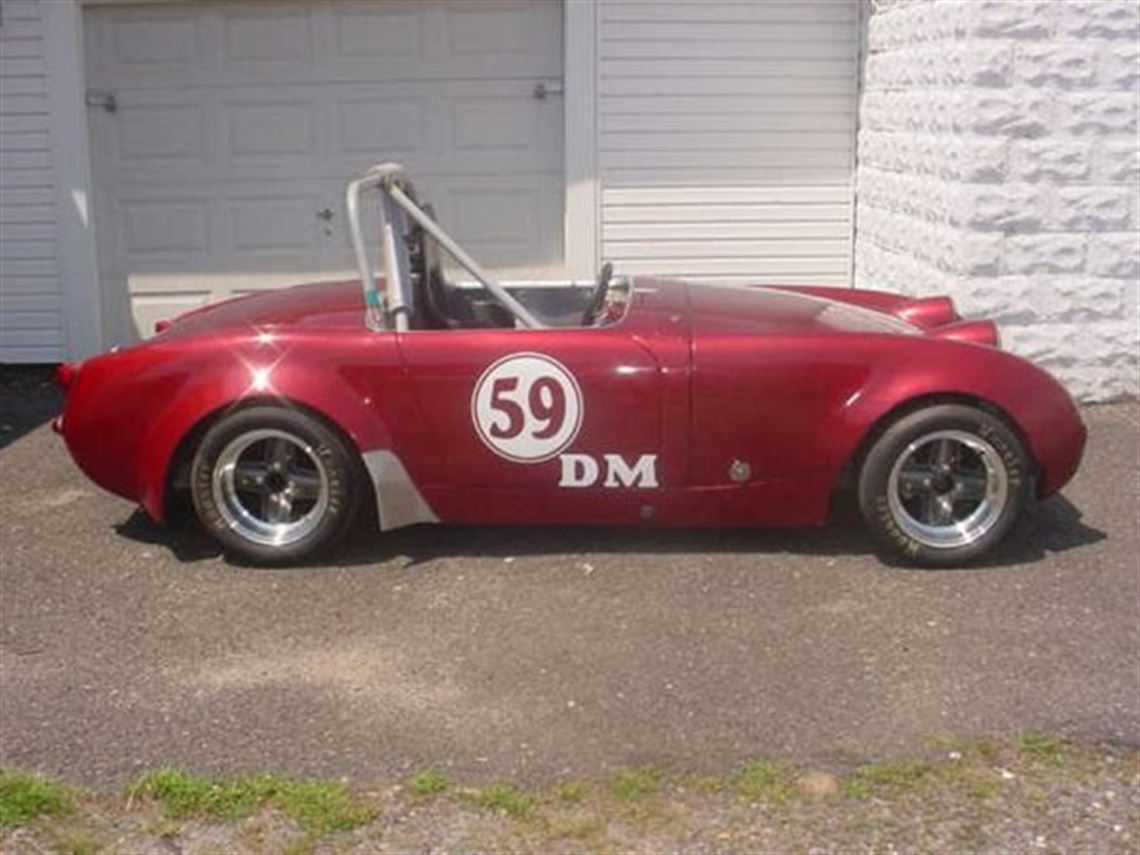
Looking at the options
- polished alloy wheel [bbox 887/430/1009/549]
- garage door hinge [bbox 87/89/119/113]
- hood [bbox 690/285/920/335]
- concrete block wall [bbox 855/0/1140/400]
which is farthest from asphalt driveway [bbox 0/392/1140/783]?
garage door hinge [bbox 87/89/119/113]

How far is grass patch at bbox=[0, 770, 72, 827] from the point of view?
12.8ft

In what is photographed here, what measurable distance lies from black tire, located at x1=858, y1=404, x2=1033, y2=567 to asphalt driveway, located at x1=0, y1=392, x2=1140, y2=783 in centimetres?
14

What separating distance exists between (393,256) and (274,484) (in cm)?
97

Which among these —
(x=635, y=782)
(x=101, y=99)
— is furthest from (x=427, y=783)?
(x=101, y=99)

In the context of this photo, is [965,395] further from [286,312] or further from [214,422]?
[214,422]

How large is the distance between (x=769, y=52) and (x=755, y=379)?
4723 millimetres

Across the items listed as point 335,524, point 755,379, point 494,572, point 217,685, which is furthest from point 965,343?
point 217,685

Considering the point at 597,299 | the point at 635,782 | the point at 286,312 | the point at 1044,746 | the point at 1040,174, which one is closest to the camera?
the point at 635,782

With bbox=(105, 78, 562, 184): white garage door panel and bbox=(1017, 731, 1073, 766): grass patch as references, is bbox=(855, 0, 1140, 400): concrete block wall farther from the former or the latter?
bbox=(1017, 731, 1073, 766): grass patch

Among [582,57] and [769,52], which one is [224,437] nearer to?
[582,57]

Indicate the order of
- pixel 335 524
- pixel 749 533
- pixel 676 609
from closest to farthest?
1. pixel 676 609
2. pixel 335 524
3. pixel 749 533

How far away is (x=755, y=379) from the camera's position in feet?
18.3

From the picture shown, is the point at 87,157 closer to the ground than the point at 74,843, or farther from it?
farther from it

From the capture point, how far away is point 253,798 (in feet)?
13.1
